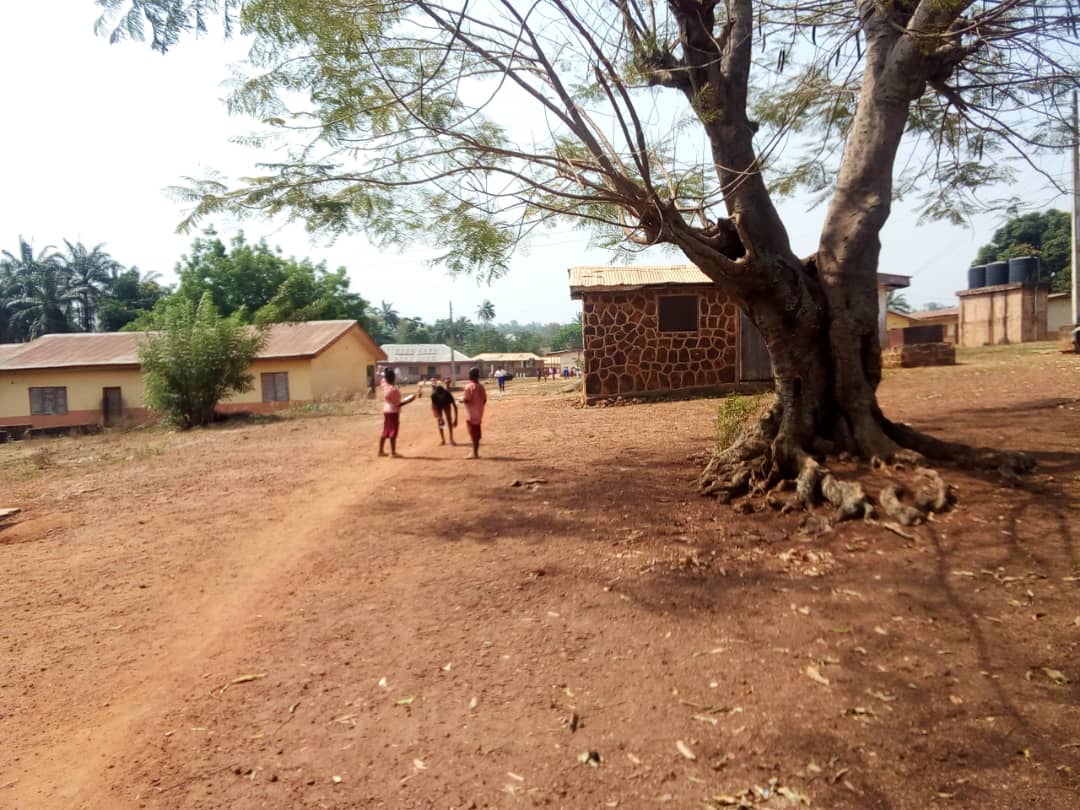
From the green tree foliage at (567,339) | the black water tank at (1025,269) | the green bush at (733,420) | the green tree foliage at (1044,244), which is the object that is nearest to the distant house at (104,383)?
the green bush at (733,420)

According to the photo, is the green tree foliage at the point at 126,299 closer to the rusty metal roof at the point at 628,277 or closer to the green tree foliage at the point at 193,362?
the green tree foliage at the point at 193,362

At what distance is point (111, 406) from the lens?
81.5 ft

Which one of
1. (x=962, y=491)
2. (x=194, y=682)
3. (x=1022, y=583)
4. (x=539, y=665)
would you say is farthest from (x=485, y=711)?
(x=962, y=491)

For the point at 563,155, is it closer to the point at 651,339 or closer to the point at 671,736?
the point at 671,736

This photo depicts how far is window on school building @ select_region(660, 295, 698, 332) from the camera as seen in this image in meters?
14.3

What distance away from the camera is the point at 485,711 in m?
3.01

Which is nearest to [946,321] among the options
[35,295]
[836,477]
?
[836,477]

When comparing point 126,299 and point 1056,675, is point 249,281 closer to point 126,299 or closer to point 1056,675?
point 126,299

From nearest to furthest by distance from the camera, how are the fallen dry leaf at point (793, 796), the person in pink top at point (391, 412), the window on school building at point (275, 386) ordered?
the fallen dry leaf at point (793, 796), the person in pink top at point (391, 412), the window on school building at point (275, 386)

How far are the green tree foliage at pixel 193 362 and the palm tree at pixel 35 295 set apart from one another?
31.1m

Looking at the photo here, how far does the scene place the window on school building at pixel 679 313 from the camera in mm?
14305

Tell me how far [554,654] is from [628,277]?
12.2 m

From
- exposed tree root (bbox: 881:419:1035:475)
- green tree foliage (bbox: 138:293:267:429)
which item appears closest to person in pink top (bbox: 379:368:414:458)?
exposed tree root (bbox: 881:419:1035:475)

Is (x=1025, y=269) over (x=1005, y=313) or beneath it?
over
